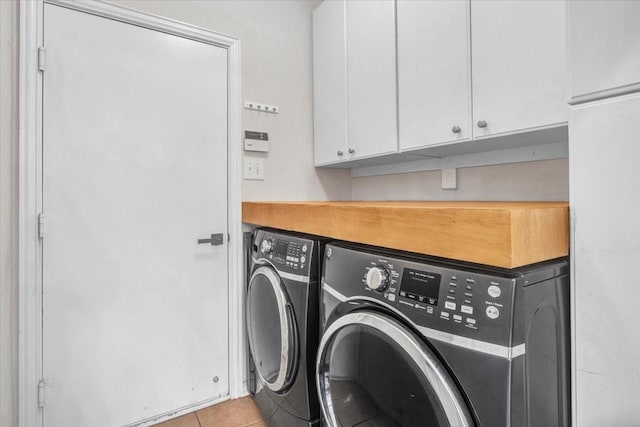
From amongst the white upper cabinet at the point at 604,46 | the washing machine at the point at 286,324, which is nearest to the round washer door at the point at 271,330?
the washing machine at the point at 286,324

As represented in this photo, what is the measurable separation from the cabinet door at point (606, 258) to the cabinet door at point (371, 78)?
3.41ft

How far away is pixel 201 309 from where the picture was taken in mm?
1843

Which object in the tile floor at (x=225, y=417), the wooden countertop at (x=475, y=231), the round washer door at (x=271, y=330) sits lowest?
the tile floor at (x=225, y=417)

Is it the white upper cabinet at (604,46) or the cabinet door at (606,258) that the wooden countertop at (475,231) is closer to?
the cabinet door at (606,258)

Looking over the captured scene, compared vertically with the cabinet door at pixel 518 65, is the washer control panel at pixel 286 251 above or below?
below

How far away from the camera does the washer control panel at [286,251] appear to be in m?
1.26

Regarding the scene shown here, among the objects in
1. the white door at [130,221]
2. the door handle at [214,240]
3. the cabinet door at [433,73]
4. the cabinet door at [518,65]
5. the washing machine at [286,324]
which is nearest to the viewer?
the cabinet door at [518,65]

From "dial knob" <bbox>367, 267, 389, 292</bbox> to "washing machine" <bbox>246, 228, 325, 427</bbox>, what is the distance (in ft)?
1.18

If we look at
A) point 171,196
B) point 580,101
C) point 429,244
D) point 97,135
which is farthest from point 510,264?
point 97,135

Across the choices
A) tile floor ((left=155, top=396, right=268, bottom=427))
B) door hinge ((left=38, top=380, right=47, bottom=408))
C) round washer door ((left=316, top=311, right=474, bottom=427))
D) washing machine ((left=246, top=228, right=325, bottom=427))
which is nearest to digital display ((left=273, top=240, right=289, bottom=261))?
washing machine ((left=246, top=228, right=325, bottom=427))

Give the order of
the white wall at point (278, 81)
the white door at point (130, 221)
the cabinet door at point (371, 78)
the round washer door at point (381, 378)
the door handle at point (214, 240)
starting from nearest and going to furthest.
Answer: the round washer door at point (381, 378) → the white door at point (130, 221) → the cabinet door at point (371, 78) → the door handle at point (214, 240) → the white wall at point (278, 81)

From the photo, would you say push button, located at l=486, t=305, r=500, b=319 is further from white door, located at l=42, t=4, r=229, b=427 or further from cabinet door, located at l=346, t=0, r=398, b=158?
white door, located at l=42, t=4, r=229, b=427

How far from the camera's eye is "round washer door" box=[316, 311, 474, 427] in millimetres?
719

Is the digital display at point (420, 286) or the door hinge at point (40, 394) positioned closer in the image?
the digital display at point (420, 286)
